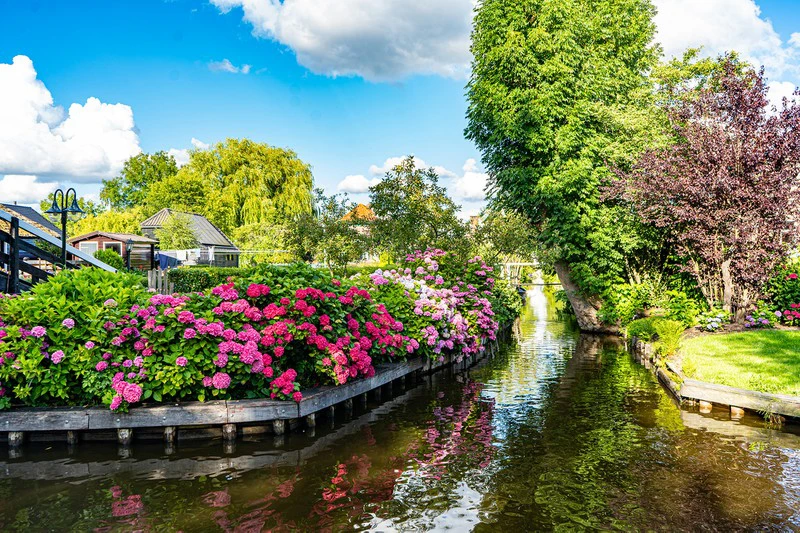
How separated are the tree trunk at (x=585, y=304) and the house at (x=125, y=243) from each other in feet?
79.0

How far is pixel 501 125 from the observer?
777 inches

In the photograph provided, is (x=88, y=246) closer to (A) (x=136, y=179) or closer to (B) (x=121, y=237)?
(B) (x=121, y=237)

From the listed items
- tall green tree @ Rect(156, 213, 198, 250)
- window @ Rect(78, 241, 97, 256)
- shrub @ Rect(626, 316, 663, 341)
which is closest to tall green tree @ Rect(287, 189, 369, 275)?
shrub @ Rect(626, 316, 663, 341)

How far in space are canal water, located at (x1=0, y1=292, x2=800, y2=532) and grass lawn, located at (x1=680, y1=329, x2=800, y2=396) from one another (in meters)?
0.87

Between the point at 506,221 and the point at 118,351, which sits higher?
the point at 506,221

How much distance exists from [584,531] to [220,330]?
5004mm

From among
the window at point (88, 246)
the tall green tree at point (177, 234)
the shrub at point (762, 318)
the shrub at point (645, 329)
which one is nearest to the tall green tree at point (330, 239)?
the shrub at point (645, 329)

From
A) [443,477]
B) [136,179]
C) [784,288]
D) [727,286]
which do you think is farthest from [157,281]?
[136,179]

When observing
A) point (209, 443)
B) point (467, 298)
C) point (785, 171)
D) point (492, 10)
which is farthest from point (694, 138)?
point (209, 443)

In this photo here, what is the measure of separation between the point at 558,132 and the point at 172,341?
14925 mm

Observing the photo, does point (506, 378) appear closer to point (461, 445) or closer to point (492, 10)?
point (461, 445)

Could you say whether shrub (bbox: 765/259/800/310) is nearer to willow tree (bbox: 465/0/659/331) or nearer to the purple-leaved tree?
the purple-leaved tree

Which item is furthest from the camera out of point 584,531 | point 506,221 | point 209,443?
point 506,221

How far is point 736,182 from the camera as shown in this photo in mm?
12992
